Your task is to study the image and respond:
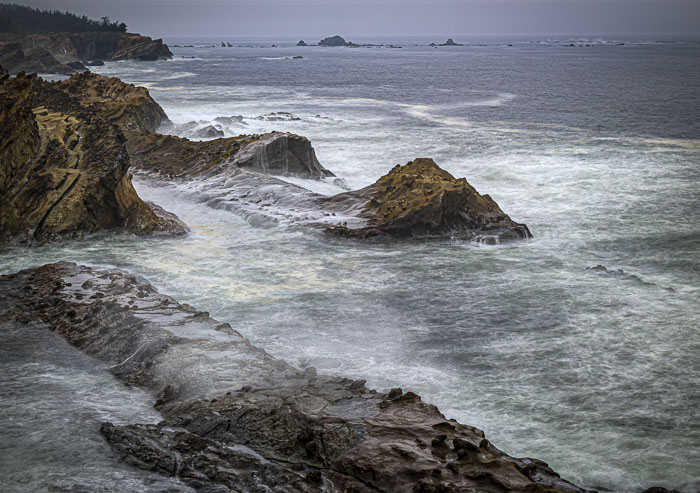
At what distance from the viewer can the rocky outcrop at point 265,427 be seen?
198 inches

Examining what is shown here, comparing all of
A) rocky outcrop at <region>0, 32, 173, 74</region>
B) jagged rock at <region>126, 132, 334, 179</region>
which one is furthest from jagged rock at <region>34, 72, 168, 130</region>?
rocky outcrop at <region>0, 32, 173, 74</region>

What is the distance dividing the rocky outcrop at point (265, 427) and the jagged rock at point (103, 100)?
14.8 metres

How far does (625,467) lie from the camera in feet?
19.6

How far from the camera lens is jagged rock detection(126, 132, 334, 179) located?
60.6 feet

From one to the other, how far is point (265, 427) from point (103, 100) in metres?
22.5

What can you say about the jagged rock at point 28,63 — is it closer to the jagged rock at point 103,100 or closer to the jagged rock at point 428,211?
the jagged rock at point 103,100

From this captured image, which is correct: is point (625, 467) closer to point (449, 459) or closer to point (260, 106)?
point (449, 459)

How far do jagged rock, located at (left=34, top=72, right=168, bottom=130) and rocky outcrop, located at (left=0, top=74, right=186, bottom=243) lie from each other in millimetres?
7241

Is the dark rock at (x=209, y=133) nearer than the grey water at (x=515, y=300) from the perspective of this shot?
No

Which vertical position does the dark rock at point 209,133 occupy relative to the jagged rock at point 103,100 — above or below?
below

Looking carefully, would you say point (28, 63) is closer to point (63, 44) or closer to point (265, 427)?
point (63, 44)

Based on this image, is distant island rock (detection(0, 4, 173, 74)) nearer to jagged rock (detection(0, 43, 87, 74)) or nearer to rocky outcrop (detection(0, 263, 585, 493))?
jagged rock (detection(0, 43, 87, 74))

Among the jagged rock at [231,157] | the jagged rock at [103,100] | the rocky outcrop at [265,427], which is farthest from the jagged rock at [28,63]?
the rocky outcrop at [265,427]

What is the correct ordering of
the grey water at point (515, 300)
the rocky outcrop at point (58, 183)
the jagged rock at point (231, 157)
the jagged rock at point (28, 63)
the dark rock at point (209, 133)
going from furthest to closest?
the jagged rock at point (28, 63) → the dark rock at point (209, 133) → the jagged rock at point (231, 157) → the rocky outcrop at point (58, 183) → the grey water at point (515, 300)
